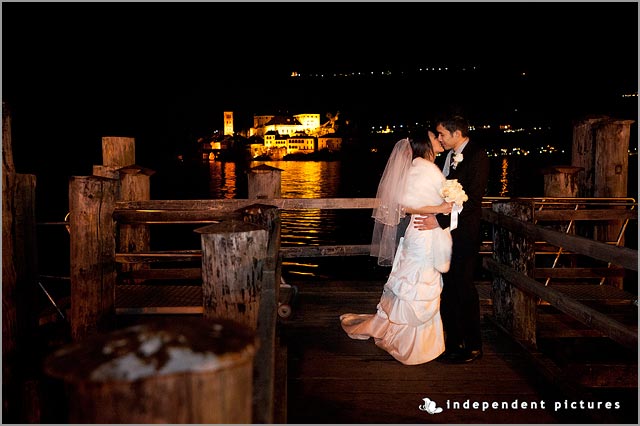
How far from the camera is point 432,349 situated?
183 inches

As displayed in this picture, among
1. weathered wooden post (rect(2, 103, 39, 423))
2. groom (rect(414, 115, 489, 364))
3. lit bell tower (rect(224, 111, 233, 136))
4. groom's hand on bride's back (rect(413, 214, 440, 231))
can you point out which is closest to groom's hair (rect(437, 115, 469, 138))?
groom (rect(414, 115, 489, 364))

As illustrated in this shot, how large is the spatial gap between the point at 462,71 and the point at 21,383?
179 m

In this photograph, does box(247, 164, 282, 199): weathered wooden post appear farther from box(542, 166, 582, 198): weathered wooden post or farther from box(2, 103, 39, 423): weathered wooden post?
box(542, 166, 582, 198): weathered wooden post

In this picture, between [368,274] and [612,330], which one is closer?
[612,330]

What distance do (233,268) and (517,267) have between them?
2.98 m

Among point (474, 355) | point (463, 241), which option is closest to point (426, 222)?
point (463, 241)

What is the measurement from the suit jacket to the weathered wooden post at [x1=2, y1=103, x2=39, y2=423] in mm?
3570

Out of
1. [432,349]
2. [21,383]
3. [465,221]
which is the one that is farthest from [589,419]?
[21,383]

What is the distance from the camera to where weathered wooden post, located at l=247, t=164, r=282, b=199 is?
7.37 meters

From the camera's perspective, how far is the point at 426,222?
15.5ft

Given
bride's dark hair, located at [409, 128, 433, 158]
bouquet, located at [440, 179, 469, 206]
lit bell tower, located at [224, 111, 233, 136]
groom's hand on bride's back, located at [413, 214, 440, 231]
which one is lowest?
groom's hand on bride's back, located at [413, 214, 440, 231]

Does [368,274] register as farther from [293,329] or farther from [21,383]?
[21,383]

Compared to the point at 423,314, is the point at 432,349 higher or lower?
lower

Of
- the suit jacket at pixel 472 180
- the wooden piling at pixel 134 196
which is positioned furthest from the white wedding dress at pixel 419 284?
the wooden piling at pixel 134 196
